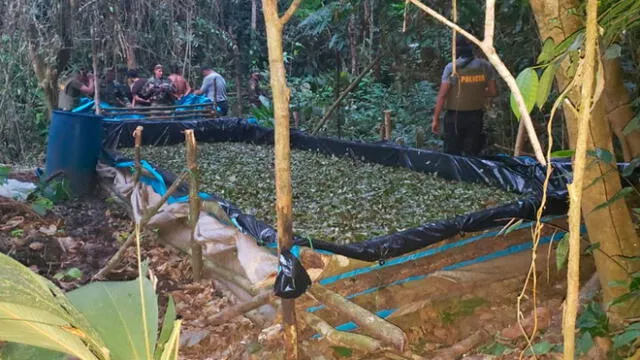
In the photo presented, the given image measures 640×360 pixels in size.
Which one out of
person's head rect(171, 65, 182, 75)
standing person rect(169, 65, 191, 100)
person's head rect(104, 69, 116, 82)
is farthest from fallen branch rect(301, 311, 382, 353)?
person's head rect(171, 65, 182, 75)

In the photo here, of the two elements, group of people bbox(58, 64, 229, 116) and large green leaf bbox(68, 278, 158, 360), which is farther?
group of people bbox(58, 64, 229, 116)

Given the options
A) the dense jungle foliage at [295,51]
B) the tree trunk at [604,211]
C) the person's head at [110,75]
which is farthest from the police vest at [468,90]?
the person's head at [110,75]

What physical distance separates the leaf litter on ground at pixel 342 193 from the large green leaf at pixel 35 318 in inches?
88.8

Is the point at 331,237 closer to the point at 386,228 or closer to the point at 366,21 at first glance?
the point at 386,228

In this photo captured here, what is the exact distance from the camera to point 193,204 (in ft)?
12.1

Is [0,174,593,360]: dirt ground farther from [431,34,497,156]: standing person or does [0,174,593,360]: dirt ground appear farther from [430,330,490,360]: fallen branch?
[431,34,497,156]: standing person

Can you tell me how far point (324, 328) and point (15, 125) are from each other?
7.16 metres

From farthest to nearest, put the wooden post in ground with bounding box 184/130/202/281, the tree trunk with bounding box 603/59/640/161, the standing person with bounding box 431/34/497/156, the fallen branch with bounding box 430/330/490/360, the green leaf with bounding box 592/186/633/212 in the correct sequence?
the standing person with bounding box 431/34/497/156, the wooden post in ground with bounding box 184/130/202/281, the fallen branch with bounding box 430/330/490/360, the tree trunk with bounding box 603/59/640/161, the green leaf with bounding box 592/186/633/212

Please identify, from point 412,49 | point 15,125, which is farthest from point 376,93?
point 15,125

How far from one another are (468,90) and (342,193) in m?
1.57

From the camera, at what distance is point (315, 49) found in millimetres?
12141

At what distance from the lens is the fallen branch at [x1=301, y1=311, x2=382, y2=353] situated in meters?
2.20

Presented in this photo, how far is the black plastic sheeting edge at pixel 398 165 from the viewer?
9.60ft

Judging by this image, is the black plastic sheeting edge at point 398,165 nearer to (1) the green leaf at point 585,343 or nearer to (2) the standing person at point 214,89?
(1) the green leaf at point 585,343
